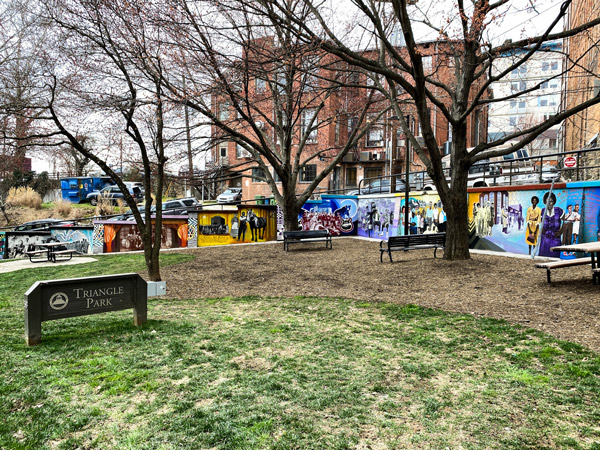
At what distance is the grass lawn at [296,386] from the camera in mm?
3070

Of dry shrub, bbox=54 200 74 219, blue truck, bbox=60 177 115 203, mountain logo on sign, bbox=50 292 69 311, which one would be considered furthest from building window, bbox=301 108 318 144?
blue truck, bbox=60 177 115 203

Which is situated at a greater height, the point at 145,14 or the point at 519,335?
the point at 145,14

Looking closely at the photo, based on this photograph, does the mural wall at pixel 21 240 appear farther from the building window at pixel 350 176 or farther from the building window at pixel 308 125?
the building window at pixel 350 176

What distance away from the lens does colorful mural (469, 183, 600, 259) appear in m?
12.6

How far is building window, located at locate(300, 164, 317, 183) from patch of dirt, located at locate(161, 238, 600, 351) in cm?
2572

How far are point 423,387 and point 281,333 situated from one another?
232cm

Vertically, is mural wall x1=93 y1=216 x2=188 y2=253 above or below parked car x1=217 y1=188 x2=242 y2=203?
below

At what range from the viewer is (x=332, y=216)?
24594mm

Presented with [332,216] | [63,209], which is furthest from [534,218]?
[63,209]

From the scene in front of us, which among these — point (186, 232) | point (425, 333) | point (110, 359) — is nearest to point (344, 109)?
point (186, 232)

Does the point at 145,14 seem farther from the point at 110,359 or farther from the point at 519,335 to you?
the point at 519,335

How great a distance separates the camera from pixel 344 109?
1989 centimetres

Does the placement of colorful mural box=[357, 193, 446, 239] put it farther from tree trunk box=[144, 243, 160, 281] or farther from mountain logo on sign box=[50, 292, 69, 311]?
mountain logo on sign box=[50, 292, 69, 311]

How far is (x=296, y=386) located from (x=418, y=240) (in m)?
9.92
